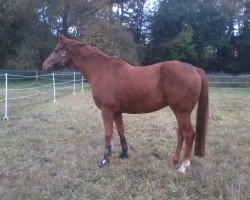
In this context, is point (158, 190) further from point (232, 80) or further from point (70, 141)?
point (232, 80)

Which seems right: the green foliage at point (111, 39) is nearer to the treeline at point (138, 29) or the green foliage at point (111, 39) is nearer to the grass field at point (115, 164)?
the treeline at point (138, 29)

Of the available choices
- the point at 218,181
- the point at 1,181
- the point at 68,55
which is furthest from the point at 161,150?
the point at 1,181

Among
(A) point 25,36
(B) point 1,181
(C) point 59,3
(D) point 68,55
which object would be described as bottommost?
(B) point 1,181

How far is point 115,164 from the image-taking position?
513cm

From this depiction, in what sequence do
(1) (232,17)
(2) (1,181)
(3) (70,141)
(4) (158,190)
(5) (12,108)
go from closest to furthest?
(4) (158,190) < (2) (1,181) < (3) (70,141) < (5) (12,108) < (1) (232,17)

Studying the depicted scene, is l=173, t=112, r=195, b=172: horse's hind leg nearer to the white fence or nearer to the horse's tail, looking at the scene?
the horse's tail

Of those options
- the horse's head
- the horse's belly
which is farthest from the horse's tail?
the horse's head

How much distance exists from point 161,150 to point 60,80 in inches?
793

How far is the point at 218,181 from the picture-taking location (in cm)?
426

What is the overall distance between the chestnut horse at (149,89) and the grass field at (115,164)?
36 cm

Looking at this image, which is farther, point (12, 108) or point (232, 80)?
point (232, 80)

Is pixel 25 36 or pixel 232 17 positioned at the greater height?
pixel 232 17

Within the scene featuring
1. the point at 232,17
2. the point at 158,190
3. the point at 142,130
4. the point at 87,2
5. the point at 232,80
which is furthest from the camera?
the point at 232,17

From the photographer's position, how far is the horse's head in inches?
216
